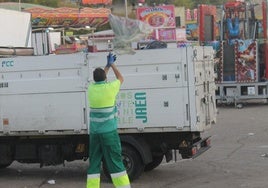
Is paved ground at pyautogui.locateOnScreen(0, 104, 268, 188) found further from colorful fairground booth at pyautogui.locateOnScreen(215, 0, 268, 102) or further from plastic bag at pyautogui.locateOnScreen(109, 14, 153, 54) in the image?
colorful fairground booth at pyautogui.locateOnScreen(215, 0, 268, 102)

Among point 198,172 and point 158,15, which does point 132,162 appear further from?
point 158,15

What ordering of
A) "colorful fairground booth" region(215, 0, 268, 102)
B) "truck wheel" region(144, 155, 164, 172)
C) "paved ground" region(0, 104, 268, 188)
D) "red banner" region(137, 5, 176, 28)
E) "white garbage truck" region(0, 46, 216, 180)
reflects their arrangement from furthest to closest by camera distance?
"red banner" region(137, 5, 176, 28), "colorful fairground booth" region(215, 0, 268, 102), "truck wheel" region(144, 155, 164, 172), "paved ground" region(0, 104, 268, 188), "white garbage truck" region(0, 46, 216, 180)

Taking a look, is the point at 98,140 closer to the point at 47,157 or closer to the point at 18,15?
the point at 47,157

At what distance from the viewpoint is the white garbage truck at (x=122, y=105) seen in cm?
946

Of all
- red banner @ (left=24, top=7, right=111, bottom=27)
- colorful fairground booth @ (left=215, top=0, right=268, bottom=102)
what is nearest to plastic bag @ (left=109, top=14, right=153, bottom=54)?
colorful fairground booth @ (left=215, top=0, right=268, bottom=102)

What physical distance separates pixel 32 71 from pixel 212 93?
3.13 metres

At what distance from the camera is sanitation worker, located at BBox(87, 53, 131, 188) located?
26.3 feet

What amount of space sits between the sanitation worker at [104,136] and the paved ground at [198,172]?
1613mm

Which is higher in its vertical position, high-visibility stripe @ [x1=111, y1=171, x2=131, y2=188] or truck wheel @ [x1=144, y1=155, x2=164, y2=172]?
high-visibility stripe @ [x1=111, y1=171, x2=131, y2=188]

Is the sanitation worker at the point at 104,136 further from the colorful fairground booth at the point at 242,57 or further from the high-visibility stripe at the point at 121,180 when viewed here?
the colorful fairground booth at the point at 242,57

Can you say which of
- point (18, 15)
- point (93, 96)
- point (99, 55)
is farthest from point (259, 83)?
point (93, 96)

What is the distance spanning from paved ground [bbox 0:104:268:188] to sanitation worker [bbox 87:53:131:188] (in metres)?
1.61

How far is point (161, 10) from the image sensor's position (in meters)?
36.3

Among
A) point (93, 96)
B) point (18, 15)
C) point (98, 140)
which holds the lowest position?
point (98, 140)
